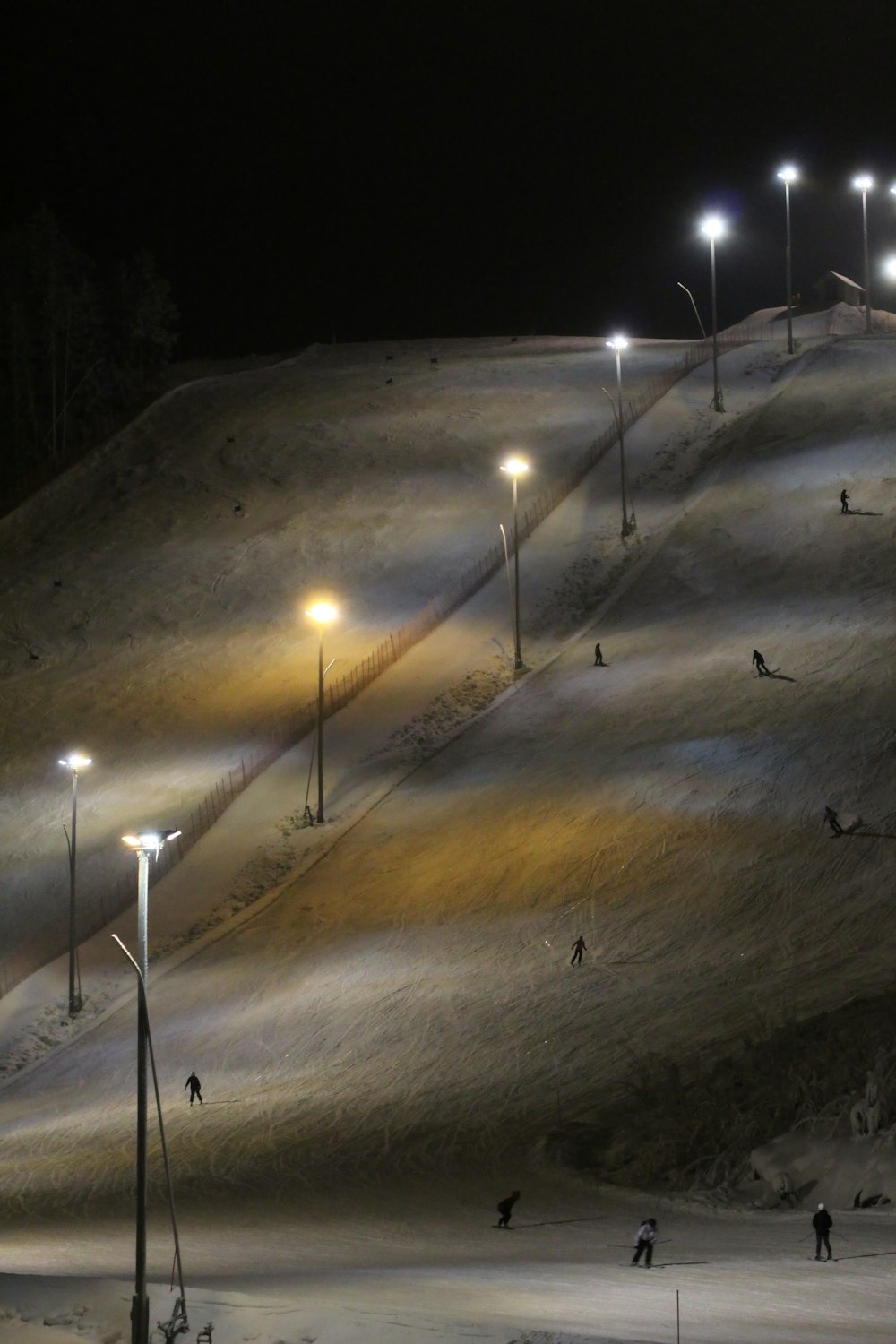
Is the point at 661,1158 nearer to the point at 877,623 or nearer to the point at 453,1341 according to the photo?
the point at 453,1341

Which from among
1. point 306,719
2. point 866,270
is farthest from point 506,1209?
point 866,270

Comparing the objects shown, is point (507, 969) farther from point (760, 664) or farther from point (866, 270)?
point (866, 270)

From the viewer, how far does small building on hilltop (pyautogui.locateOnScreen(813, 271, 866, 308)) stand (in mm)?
82938

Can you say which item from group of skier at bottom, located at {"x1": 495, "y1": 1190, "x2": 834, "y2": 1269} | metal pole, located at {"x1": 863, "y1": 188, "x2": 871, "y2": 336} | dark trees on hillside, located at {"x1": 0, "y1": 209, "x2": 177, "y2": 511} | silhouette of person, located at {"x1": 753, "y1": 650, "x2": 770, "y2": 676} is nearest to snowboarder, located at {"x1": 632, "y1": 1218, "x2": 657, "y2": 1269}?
group of skier at bottom, located at {"x1": 495, "y1": 1190, "x2": 834, "y2": 1269}

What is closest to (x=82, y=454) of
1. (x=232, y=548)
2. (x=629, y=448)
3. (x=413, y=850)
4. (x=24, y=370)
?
(x=24, y=370)

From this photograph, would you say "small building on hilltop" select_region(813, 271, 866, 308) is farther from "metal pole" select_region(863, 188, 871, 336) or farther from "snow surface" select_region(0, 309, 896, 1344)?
"snow surface" select_region(0, 309, 896, 1344)

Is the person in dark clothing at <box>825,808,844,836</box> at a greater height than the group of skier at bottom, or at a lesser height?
greater

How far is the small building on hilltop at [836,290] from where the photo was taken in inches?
3265

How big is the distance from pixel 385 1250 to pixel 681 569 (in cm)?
3168

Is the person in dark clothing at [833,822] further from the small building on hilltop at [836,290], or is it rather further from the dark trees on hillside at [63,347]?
the small building on hilltop at [836,290]

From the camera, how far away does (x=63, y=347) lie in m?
83.4

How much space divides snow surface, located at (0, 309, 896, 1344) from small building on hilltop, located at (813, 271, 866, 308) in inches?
1384

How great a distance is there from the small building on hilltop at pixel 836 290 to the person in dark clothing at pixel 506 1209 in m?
71.0

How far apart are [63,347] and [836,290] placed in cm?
4113
